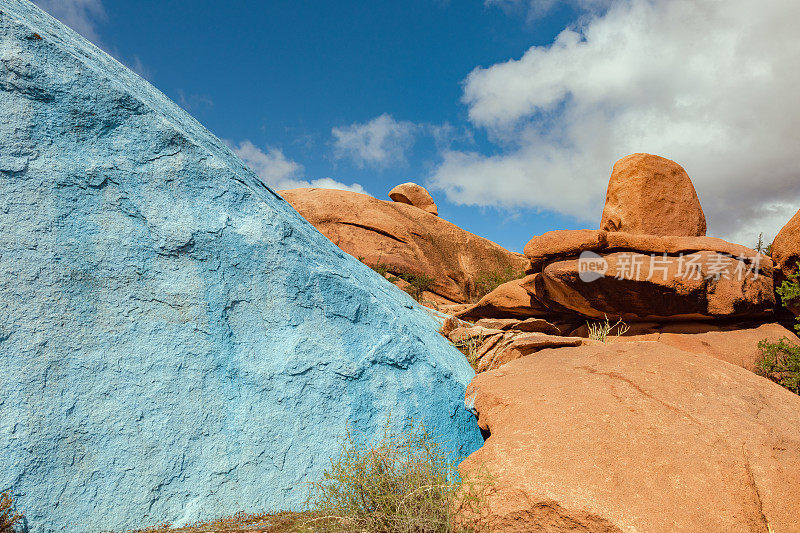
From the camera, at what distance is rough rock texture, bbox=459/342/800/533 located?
9.87 ft

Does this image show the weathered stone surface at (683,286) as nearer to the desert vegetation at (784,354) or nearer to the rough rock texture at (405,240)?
the desert vegetation at (784,354)

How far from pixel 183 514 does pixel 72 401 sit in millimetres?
1276

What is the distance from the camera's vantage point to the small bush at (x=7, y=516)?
323cm

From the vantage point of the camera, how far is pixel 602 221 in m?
9.65

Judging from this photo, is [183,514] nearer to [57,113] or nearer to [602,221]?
[57,113]

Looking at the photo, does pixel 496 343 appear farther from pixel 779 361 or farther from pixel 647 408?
pixel 779 361

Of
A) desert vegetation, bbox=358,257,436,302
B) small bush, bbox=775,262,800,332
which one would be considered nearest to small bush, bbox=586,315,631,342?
small bush, bbox=775,262,800,332

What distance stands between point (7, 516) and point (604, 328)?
29.4 feet

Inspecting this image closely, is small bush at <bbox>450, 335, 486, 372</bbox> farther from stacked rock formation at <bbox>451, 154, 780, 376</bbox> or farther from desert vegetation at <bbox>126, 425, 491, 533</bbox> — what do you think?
desert vegetation at <bbox>126, 425, 491, 533</bbox>

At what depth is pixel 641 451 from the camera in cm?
339

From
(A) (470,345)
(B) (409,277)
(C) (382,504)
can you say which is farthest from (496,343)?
(B) (409,277)

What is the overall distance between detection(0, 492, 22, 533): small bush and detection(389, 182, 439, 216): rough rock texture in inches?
810

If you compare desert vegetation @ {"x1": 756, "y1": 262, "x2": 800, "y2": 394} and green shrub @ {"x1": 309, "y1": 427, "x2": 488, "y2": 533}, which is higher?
desert vegetation @ {"x1": 756, "y1": 262, "x2": 800, "y2": 394}

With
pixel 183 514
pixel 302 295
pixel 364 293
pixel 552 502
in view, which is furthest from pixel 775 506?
pixel 183 514
